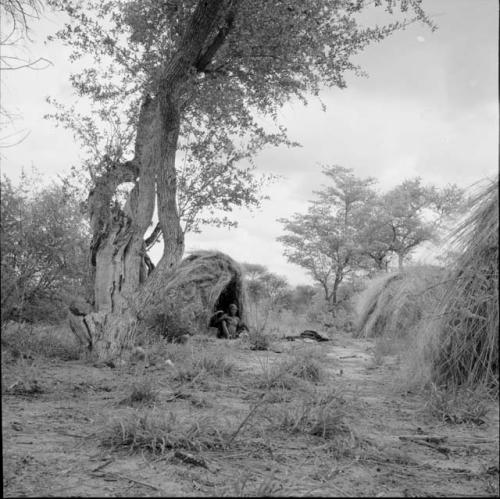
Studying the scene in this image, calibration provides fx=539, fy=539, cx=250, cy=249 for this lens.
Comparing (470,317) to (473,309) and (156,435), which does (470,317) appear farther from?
(156,435)

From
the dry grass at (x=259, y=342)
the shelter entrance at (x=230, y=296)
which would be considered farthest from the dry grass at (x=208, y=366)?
the shelter entrance at (x=230, y=296)

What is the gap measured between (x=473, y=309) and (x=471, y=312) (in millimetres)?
50

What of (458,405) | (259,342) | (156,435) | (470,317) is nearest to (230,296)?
(259,342)

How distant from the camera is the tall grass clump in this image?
Result: 9.96 feet

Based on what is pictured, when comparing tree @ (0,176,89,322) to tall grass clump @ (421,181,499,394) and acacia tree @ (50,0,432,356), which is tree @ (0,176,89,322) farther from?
tall grass clump @ (421,181,499,394)

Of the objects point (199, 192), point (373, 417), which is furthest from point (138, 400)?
point (199, 192)

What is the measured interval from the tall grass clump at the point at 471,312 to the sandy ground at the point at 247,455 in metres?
0.32

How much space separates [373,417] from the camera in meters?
3.74

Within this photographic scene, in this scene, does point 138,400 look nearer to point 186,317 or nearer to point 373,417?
point 373,417

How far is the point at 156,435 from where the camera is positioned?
8.75ft

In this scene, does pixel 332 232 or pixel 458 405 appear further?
pixel 332 232

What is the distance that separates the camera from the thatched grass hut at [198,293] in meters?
9.11

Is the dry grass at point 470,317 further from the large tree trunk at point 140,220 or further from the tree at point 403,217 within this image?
the tree at point 403,217

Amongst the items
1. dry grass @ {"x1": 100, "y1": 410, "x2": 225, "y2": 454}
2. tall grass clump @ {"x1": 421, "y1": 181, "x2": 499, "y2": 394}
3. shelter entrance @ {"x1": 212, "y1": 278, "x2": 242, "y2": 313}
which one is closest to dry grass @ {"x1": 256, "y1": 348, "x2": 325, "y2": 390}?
tall grass clump @ {"x1": 421, "y1": 181, "x2": 499, "y2": 394}
